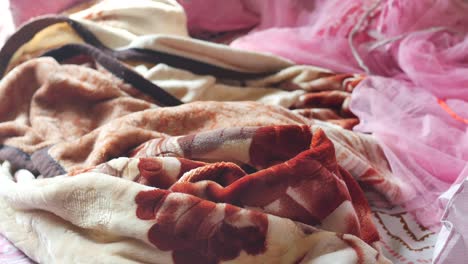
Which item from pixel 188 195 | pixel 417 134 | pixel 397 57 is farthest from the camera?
pixel 397 57

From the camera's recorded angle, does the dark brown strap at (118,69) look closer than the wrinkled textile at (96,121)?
No

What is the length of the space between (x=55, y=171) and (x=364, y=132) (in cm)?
43

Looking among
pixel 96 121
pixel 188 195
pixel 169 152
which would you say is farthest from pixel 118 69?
pixel 188 195

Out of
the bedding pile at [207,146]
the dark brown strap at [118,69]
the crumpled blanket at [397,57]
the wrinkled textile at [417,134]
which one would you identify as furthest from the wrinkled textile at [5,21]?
the wrinkled textile at [417,134]

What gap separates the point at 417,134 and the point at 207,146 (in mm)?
324

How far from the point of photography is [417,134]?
769 millimetres

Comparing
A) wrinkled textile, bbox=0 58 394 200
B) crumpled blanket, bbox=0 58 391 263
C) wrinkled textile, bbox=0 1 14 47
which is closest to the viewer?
crumpled blanket, bbox=0 58 391 263

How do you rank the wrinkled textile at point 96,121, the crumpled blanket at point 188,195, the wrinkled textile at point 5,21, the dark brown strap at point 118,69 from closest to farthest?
the crumpled blanket at point 188,195, the wrinkled textile at point 96,121, the dark brown strap at point 118,69, the wrinkled textile at point 5,21

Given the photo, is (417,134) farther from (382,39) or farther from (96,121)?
(96,121)

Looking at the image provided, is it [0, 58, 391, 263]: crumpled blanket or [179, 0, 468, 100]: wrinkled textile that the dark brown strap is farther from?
[179, 0, 468, 100]: wrinkled textile

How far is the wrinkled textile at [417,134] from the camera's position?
702 millimetres

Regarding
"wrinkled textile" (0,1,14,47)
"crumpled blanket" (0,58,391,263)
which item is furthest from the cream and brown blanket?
"wrinkled textile" (0,1,14,47)

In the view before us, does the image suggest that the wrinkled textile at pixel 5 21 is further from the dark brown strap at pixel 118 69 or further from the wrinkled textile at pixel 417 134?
the wrinkled textile at pixel 417 134

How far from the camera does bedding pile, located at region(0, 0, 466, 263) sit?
0.52 meters
